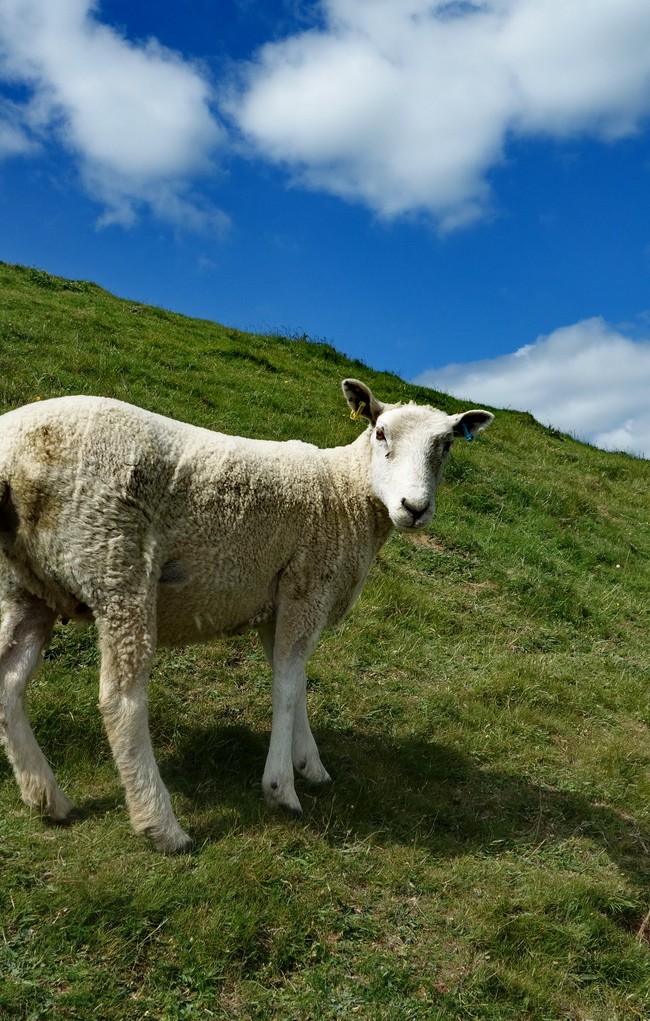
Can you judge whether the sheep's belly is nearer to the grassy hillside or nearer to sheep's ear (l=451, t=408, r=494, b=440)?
the grassy hillside

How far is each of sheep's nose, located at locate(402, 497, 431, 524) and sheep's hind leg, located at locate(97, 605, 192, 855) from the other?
2.03 meters

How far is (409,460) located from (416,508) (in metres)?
0.43

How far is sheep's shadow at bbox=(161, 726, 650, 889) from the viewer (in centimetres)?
586

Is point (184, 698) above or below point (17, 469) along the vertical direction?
below

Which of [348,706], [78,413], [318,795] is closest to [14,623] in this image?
[78,413]

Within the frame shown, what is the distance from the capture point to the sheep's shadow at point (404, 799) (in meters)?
5.86

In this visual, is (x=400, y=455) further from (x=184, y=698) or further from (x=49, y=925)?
(x=49, y=925)

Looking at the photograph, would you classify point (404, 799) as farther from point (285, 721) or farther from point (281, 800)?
point (285, 721)

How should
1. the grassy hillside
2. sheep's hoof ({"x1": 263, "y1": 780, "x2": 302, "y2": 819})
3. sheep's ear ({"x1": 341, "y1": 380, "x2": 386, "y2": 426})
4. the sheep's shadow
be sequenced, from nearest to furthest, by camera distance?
the grassy hillside → sheep's hoof ({"x1": 263, "y1": 780, "x2": 302, "y2": 819}) → the sheep's shadow → sheep's ear ({"x1": 341, "y1": 380, "x2": 386, "y2": 426})

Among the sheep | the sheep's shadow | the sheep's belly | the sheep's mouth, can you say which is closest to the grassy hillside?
the sheep's shadow

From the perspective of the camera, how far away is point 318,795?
20.4 feet

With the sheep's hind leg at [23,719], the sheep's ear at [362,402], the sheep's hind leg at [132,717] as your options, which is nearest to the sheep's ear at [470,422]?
the sheep's ear at [362,402]

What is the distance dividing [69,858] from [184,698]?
238cm

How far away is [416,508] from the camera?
591 centimetres
